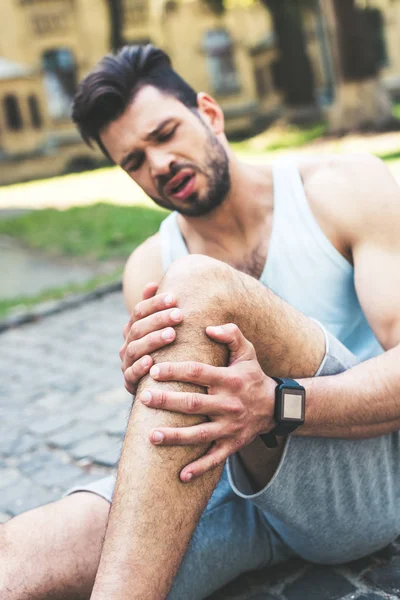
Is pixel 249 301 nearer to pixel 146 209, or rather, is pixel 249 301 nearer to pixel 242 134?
pixel 146 209

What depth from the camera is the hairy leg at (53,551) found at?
205 cm

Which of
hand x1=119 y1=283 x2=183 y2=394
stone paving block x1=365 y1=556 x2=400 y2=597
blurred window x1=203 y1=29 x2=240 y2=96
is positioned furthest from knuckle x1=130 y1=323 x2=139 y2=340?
blurred window x1=203 y1=29 x2=240 y2=96

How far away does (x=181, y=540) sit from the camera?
5.72 feet

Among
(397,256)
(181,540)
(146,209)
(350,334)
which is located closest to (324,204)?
(397,256)

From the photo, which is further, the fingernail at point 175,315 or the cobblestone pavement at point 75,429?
the cobblestone pavement at point 75,429

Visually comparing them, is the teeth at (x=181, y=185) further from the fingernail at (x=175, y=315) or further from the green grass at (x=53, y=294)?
the green grass at (x=53, y=294)

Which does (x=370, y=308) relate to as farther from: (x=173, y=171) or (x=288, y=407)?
(x=173, y=171)

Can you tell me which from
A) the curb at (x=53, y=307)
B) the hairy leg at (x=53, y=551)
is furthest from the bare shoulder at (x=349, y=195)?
the curb at (x=53, y=307)

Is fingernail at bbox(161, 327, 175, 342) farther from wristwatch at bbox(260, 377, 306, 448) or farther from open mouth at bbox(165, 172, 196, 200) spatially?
open mouth at bbox(165, 172, 196, 200)

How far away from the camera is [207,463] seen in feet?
5.79

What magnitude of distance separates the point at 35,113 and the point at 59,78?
2.19 meters

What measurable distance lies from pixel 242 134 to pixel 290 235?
26699mm

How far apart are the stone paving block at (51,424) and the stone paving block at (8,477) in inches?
19.2

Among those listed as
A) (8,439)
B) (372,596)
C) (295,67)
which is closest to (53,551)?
(372,596)
